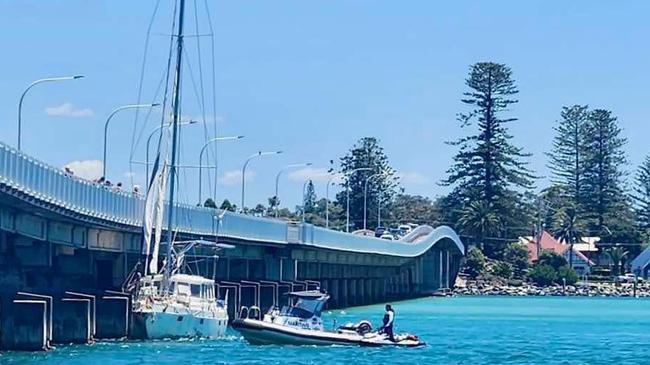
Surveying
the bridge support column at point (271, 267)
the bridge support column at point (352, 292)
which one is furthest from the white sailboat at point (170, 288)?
the bridge support column at point (352, 292)

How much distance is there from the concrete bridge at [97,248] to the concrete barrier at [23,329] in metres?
0.05

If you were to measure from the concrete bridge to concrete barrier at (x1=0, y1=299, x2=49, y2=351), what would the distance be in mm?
52

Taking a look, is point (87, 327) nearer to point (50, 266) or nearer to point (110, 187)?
point (50, 266)

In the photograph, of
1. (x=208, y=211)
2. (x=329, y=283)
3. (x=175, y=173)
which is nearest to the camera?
(x=175, y=173)

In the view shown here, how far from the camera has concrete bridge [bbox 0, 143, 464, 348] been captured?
200ft

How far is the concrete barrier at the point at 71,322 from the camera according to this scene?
66.6m

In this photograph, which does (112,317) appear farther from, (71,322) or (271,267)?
(271,267)

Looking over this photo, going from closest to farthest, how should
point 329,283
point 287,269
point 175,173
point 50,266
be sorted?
1. point 50,266
2. point 175,173
3. point 287,269
4. point 329,283

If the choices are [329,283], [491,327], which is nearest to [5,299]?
[491,327]

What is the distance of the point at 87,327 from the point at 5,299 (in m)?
7.03

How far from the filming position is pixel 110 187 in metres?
76.1

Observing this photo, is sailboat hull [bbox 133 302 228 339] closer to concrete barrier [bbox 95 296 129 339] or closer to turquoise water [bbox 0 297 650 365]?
concrete barrier [bbox 95 296 129 339]

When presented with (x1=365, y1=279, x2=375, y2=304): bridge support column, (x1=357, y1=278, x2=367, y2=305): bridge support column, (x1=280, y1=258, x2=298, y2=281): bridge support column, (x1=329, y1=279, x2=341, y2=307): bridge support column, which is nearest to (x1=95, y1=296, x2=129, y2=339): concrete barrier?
(x1=280, y1=258, x2=298, y2=281): bridge support column

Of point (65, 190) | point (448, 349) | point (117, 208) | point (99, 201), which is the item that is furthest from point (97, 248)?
point (448, 349)
